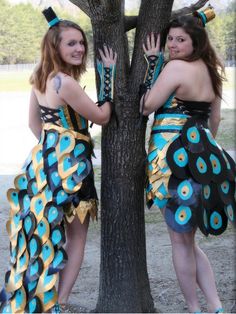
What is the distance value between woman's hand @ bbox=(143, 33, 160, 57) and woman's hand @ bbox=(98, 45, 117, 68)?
0.19 m

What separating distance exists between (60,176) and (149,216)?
3.64 meters

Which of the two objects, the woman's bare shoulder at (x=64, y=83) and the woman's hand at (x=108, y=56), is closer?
the woman's bare shoulder at (x=64, y=83)

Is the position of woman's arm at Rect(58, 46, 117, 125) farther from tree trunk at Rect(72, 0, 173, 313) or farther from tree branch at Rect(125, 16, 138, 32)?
tree branch at Rect(125, 16, 138, 32)

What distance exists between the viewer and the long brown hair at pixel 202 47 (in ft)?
12.0

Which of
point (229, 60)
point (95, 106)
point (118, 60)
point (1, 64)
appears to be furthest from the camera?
point (1, 64)

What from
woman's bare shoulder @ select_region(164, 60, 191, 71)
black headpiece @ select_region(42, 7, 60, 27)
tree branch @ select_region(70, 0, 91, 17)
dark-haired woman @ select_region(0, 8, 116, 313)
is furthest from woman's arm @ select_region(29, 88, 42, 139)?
woman's bare shoulder @ select_region(164, 60, 191, 71)

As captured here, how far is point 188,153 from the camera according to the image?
3.58m

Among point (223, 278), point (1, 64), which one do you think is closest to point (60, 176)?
point (223, 278)

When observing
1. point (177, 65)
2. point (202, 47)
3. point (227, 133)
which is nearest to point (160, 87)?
point (177, 65)

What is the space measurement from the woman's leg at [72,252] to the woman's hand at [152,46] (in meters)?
1.02

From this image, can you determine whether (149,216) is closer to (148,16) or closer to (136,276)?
(136,276)

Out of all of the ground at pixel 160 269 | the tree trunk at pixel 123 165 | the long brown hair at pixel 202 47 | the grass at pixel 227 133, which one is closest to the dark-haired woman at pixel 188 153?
the long brown hair at pixel 202 47

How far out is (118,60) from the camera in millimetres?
3879

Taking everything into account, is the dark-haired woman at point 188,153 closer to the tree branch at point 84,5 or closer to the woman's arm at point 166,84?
the woman's arm at point 166,84
